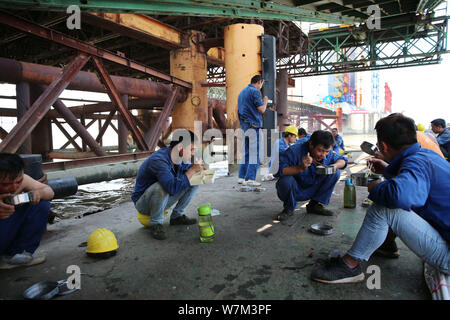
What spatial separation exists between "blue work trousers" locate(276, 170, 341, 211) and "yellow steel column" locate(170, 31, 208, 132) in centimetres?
511

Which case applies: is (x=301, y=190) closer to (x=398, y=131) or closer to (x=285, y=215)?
(x=285, y=215)

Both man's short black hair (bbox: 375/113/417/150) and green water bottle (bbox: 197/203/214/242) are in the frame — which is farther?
green water bottle (bbox: 197/203/214/242)

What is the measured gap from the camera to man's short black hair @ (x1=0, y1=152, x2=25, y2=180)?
1830 millimetres

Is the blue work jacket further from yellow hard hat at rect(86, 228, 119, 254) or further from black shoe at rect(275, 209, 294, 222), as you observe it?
yellow hard hat at rect(86, 228, 119, 254)

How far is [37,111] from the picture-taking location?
3.66 meters

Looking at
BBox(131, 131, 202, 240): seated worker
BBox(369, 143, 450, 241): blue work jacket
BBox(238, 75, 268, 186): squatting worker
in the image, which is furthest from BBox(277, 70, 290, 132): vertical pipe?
BBox(369, 143, 450, 241): blue work jacket

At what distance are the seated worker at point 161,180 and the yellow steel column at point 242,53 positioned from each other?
3.96 metres

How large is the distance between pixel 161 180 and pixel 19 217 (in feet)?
3.63

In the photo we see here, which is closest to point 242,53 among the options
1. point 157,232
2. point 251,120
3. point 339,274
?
point 251,120

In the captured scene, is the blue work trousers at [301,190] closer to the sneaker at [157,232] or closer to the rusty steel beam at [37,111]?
the sneaker at [157,232]

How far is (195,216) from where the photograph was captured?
3385mm

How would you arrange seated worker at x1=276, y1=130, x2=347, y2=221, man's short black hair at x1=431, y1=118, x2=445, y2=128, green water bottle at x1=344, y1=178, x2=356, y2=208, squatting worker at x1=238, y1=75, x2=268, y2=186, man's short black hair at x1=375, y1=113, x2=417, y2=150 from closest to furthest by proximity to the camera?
man's short black hair at x1=375, y1=113, x2=417, y2=150, seated worker at x1=276, y1=130, x2=347, y2=221, green water bottle at x1=344, y1=178, x2=356, y2=208, squatting worker at x1=238, y1=75, x2=268, y2=186, man's short black hair at x1=431, y1=118, x2=445, y2=128

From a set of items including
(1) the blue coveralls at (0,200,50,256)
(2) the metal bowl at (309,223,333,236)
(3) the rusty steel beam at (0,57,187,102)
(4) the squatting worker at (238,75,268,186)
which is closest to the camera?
(1) the blue coveralls at (0,200,50,256)
